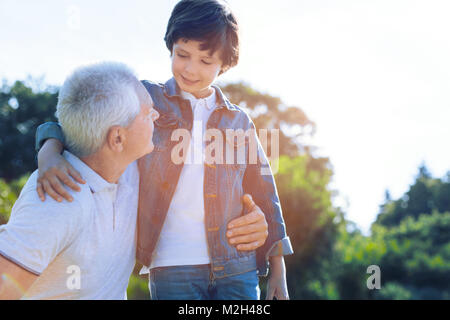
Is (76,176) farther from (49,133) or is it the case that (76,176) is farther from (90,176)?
(49,133)

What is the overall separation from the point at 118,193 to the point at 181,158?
381mm

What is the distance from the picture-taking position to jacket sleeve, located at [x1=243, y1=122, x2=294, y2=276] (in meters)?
2.37

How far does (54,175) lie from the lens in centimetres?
170

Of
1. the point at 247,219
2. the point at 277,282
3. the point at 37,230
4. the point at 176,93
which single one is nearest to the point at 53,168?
the point at 37,230

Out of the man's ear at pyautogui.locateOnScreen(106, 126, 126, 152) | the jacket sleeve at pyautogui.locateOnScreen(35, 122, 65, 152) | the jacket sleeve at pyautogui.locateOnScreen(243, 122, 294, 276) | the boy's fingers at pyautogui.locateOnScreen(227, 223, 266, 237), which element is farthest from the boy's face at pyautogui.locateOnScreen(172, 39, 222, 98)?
the boy's fingers at pyautogui.locateOnScreen(227, 223, 266, 237)

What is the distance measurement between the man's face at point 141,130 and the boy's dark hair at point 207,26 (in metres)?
0.52

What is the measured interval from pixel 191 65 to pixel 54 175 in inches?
36.6

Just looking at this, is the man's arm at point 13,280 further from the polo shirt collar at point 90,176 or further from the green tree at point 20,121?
the green tree at point 20,121

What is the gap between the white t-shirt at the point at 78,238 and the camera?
1.56m

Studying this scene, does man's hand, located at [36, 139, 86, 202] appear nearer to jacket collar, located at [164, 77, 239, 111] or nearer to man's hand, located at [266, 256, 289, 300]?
jacket collar, located at [164, 77, 239, 111]

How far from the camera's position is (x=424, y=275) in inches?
527

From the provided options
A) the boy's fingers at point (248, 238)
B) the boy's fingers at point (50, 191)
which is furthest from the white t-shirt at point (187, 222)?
the boy's fingers at point (50, 191)
